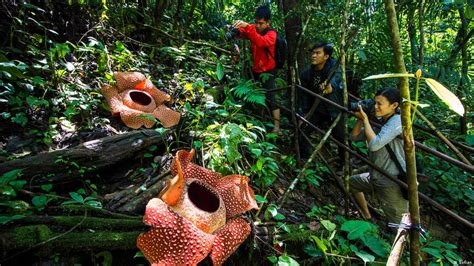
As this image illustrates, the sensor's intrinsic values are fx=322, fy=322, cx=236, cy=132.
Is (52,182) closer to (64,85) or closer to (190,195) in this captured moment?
(190,195)

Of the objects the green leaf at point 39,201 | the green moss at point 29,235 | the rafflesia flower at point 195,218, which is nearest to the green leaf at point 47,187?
the green leaf at point 39,201

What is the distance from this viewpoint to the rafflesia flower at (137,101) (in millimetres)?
3055

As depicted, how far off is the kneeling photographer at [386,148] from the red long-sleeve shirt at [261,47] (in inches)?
52.1

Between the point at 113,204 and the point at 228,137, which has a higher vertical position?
the point at 228,137

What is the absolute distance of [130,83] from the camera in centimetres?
338

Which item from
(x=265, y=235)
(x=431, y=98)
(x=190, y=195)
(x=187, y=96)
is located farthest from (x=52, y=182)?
(x=431, y=98)

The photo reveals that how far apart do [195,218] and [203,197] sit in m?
0.27

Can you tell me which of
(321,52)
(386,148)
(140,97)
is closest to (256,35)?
(321,52)

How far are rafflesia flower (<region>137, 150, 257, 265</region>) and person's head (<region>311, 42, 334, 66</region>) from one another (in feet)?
6.26

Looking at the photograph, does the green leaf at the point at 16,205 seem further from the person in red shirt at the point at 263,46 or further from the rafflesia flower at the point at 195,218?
the person in red shirt at the point at 263,46

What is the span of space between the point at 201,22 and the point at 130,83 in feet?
11.1

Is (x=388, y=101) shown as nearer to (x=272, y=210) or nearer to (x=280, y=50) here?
(x=272, y=210)

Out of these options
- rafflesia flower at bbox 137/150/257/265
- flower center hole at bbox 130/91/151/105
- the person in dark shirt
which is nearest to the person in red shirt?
the person in dark shirt

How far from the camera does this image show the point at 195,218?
5.87 feet
